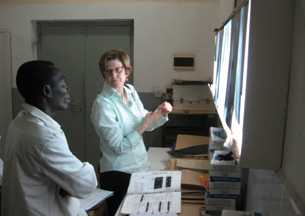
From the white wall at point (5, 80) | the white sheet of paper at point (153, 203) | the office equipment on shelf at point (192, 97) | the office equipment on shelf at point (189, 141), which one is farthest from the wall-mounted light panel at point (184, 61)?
the white sheet of paper at point (153, 203)

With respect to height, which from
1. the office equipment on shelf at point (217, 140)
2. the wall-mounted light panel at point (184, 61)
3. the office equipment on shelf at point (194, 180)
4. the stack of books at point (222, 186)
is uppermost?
the wall-mounted light panel at point (184, 61)

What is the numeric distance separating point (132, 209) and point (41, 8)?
3.26 meters

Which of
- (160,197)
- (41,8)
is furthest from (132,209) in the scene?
(41,8)

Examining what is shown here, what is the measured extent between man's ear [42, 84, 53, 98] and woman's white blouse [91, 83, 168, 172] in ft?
2.26

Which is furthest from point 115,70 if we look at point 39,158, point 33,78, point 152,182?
point 39,158

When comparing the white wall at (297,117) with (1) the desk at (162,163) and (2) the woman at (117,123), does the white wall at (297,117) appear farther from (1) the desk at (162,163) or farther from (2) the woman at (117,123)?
(2) the woman at (117,123)

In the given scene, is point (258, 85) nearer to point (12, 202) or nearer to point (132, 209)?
point (132, 209)

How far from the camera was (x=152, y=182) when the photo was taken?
1807 mm

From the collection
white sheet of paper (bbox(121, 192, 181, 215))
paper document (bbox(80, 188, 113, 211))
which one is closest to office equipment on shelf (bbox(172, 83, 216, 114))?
paper document (bbox(80, 188, 113, 211))

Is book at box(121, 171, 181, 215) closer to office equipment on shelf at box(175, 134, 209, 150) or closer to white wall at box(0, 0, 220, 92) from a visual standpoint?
office equipment on shelf at box(175, 134, 209, 150)

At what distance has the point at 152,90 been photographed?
3.93 meters

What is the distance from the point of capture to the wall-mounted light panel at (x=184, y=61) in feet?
12.5

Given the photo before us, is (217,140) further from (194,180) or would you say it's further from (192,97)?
(192,97)

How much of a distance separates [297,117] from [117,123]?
131cm
